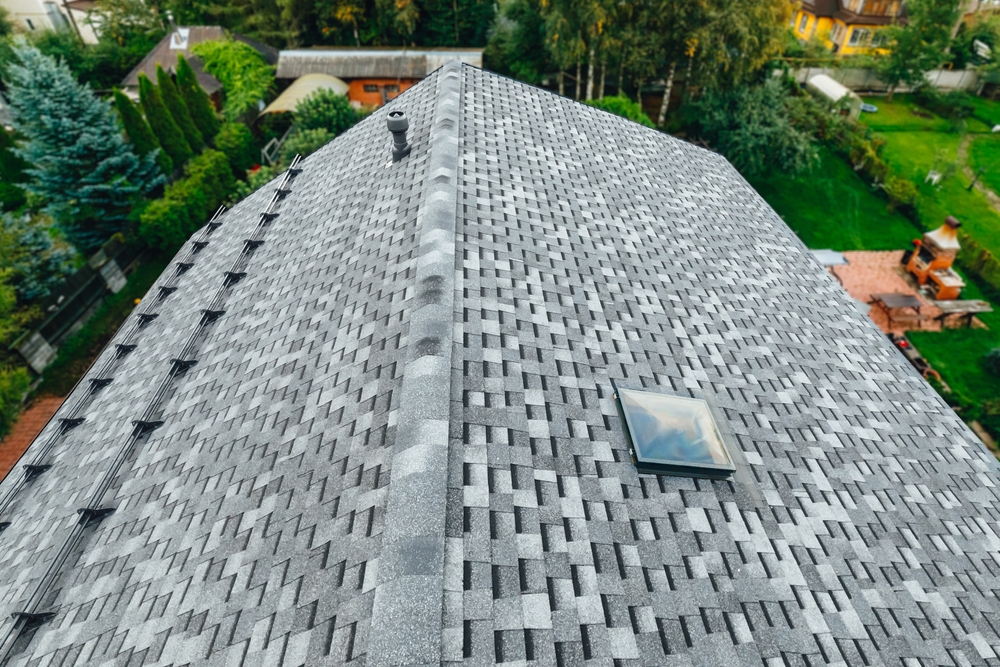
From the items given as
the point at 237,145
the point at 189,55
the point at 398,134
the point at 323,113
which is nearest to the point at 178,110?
the point at 237,145

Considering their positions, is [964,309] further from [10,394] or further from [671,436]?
[10,394]

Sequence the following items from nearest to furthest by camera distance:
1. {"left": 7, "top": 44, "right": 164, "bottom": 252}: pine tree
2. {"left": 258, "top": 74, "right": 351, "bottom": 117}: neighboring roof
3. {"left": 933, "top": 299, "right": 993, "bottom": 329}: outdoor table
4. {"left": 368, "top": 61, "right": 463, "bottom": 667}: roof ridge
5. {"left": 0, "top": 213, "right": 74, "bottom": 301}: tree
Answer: {"left": 368, "top": 61, "right": 463, "bottom": 667}: roof ridge → {"left": 0, "top": 213, "right": 74, "bottom": 301}: tree → {"left": 7, "top": 44, "right": 164, "bottom": 252}: pine tree → {"left": 933, "top": 299, "right": 993, "bottom": 329}: outdoor table → {"left": 258, "top": 74, "right": 351, "bottom": 117}: neighboring roof

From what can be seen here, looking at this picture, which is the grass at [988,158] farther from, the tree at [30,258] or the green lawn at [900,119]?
the tree at [30,258]

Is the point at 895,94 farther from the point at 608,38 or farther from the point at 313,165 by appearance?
the point at 313,165

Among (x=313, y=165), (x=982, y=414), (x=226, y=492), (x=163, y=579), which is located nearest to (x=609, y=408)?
(x=226, y=492)

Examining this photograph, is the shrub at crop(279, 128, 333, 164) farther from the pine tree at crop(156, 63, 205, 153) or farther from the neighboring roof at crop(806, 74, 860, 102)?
the neighboring roof at crop(806, 74, 860, 102)

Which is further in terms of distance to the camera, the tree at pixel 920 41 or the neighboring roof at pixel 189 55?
the tree at pixel 920 41

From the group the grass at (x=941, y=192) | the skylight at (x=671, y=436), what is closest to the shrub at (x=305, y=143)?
the skylight at (x=671, y=436)

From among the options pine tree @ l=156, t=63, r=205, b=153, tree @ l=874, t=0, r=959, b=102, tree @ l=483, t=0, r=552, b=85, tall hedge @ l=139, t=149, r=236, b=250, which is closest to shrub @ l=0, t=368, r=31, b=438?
tall hedge @ l=139, t=149, r=236, b=250
